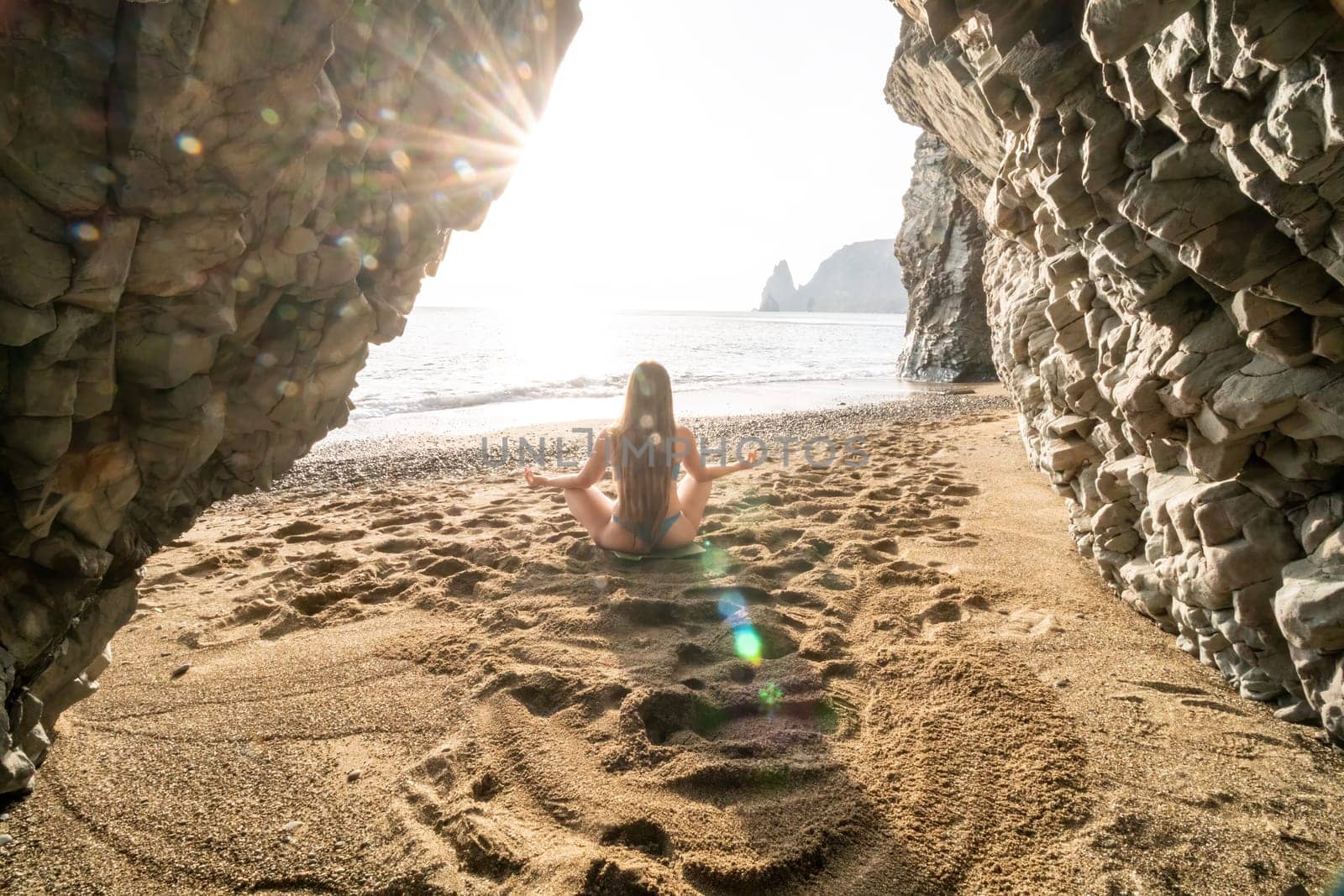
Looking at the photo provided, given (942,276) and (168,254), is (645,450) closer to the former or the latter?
(168,254)

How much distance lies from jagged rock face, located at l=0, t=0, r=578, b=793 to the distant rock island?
504 ft

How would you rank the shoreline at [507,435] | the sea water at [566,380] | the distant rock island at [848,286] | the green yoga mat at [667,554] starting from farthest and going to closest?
1. the distant rock island at [848,286]
2. the sea water at [566,380]
3. the shoreline at [507,435]
4. the green yoga mat at [667,554]

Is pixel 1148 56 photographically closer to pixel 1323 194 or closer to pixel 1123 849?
pixel 1323 194

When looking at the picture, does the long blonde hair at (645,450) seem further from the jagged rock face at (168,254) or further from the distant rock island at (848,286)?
the distant rock island at (848,286)

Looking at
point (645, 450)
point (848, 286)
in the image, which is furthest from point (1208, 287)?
point (848, 286)

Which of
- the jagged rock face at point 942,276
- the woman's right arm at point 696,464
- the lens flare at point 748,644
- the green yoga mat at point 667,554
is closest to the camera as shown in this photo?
the lens flare at point 748,644

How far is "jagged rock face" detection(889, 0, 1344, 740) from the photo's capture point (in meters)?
1.88

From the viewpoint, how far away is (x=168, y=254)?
208 centimetres

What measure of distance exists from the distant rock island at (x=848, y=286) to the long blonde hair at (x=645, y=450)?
499ft

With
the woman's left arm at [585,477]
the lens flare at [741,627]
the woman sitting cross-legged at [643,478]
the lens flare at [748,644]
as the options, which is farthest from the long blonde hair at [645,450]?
the lens flare at [748,644]

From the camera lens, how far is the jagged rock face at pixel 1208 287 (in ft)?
6.18

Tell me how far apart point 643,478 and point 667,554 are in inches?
24.0

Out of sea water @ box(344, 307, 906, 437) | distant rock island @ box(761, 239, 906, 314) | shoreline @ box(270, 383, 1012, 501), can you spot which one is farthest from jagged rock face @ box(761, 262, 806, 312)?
shoreline @ box(270, 383, 1012, 501)

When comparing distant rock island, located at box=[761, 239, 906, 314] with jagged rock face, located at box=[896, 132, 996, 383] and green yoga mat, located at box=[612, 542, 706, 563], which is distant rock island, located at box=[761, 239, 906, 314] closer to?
jagged rock face, located at box=[896, 132, 996, 383]
